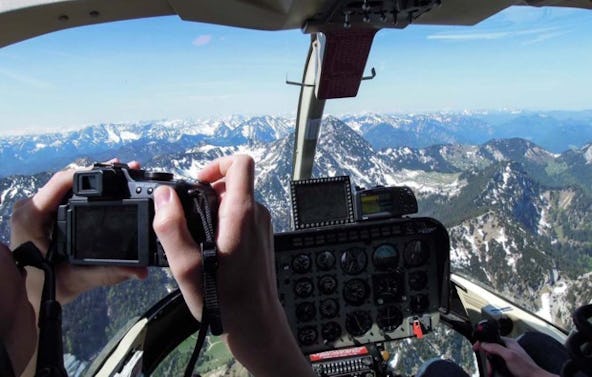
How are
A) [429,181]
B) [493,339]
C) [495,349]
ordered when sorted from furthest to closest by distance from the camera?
[429,181], [493,339], [495,349]

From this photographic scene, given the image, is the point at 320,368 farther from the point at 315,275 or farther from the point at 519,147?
the point at 519,147

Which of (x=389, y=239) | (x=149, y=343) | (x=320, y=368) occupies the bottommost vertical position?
(x=320, y=368)

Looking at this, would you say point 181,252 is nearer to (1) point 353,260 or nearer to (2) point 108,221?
(2) point 108,221

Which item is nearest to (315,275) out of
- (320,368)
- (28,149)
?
(320,368)

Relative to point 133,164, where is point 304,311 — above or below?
below

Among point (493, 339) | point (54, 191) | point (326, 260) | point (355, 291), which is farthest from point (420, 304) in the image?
point (54, 191)

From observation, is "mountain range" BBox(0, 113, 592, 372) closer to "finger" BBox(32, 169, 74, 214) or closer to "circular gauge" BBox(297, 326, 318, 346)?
"finger" BBox(32, 169, 74, 214)

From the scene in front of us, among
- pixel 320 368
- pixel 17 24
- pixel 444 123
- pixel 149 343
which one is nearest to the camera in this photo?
pixel 17 24

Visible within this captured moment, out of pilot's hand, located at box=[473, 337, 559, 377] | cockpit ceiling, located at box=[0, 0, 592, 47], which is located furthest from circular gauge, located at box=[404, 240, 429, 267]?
cockpit ceiling, located at box=[0, 0, 592, 47]
